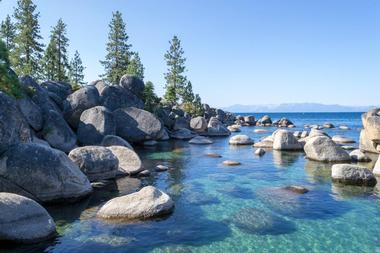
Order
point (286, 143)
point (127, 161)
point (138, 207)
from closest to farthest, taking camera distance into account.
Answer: point (138, 207) < point (127, 161) < point (286, 143)

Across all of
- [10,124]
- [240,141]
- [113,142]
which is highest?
[10,124]

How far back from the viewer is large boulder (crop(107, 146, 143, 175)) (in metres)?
25.1

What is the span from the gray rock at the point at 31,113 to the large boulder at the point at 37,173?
12.5 m

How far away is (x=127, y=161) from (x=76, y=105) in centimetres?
1569

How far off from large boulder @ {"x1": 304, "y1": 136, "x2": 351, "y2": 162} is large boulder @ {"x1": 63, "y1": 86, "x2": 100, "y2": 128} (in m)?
22.4

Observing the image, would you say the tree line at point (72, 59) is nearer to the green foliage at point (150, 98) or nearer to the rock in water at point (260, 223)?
the green foliage at point (150, 98)

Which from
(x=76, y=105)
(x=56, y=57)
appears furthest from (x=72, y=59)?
(x=76, y=105)

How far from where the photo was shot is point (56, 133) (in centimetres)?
3039

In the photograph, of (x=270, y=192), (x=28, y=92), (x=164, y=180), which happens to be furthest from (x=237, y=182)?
(x=28, y=92)

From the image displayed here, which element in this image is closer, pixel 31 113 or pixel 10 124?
pixel 10 124

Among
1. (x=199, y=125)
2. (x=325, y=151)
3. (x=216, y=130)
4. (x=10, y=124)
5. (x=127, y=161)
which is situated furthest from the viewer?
(x=199, y=125)

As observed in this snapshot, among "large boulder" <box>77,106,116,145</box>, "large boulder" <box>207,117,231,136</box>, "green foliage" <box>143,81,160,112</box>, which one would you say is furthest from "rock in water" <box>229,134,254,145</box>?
"large boulder" <box>77,106,116,145</box>

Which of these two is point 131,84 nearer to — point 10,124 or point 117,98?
point 117,98

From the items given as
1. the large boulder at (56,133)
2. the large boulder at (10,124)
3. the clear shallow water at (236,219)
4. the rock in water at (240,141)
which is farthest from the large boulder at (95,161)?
the rock in water at (240,141)
